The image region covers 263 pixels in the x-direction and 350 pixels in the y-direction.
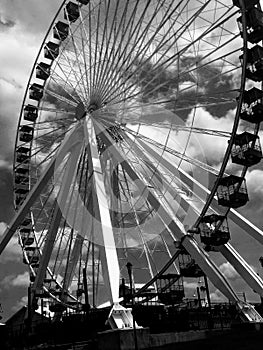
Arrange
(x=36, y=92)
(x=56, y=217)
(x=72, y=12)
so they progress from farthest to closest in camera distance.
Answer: (x=36, y=92) < (x=72, y=12) < (x=56, y=217)

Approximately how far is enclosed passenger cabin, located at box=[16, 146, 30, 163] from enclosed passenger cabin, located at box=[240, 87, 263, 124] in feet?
61.1

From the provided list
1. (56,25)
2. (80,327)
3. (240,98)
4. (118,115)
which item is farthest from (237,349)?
(56,25)

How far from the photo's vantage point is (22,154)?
33719 mm

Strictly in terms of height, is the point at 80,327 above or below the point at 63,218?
below

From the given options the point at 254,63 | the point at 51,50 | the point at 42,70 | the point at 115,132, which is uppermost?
the point at 51,50

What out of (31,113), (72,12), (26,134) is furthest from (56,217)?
(72,12)

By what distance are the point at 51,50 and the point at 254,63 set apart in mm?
17003

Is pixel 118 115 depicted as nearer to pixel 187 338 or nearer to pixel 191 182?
pixel 191 182

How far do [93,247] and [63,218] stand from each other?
2.88 m

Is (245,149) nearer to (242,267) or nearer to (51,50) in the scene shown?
(242,267)

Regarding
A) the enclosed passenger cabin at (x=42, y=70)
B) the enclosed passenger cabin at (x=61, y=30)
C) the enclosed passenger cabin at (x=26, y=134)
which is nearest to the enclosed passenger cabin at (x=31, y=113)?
the enclosed passenger cabin at (x=26, y=134)

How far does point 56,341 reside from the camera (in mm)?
21234

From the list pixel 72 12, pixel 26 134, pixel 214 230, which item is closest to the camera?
pixel 214 230

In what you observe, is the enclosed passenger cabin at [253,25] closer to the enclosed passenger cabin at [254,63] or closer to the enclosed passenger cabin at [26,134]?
the enclosed passenger cabin at [254,63]
